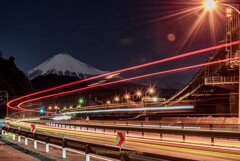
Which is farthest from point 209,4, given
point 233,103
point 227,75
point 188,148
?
point 233,103

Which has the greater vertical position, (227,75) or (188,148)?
(227,75)

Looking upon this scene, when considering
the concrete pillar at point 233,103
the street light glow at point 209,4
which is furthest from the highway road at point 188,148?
the concrete pillar at point 233,103

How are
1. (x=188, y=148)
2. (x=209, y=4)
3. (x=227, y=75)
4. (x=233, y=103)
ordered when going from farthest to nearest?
(x=233, y=103) < (x=227, y=75) < (x=188, y=148) < (x=209, y=4)

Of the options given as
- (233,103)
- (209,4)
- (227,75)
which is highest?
(209,4)

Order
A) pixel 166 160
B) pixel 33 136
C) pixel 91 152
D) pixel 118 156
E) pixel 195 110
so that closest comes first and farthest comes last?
1. pixel 166 160
2. pixel 118 156
3. pixel 91 152
4. pixel 33 136
5. pixel 195 110

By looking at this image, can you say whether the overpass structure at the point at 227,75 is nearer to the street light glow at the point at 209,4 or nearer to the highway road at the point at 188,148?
the highway road at the point at 188,148

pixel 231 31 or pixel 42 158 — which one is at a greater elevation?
pixel 231 31

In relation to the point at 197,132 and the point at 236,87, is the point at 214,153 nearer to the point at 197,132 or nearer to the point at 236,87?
the point at 197,132

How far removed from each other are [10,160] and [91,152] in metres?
4.37

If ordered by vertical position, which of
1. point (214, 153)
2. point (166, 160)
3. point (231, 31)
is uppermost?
point (231, 31)

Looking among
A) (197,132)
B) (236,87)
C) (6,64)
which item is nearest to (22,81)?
(6,64)

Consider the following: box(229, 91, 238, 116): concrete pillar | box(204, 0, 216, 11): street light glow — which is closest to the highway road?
box(204, 0, 216, 11): street light glow

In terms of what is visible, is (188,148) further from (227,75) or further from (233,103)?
(233,103)

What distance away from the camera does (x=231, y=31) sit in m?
57.5
